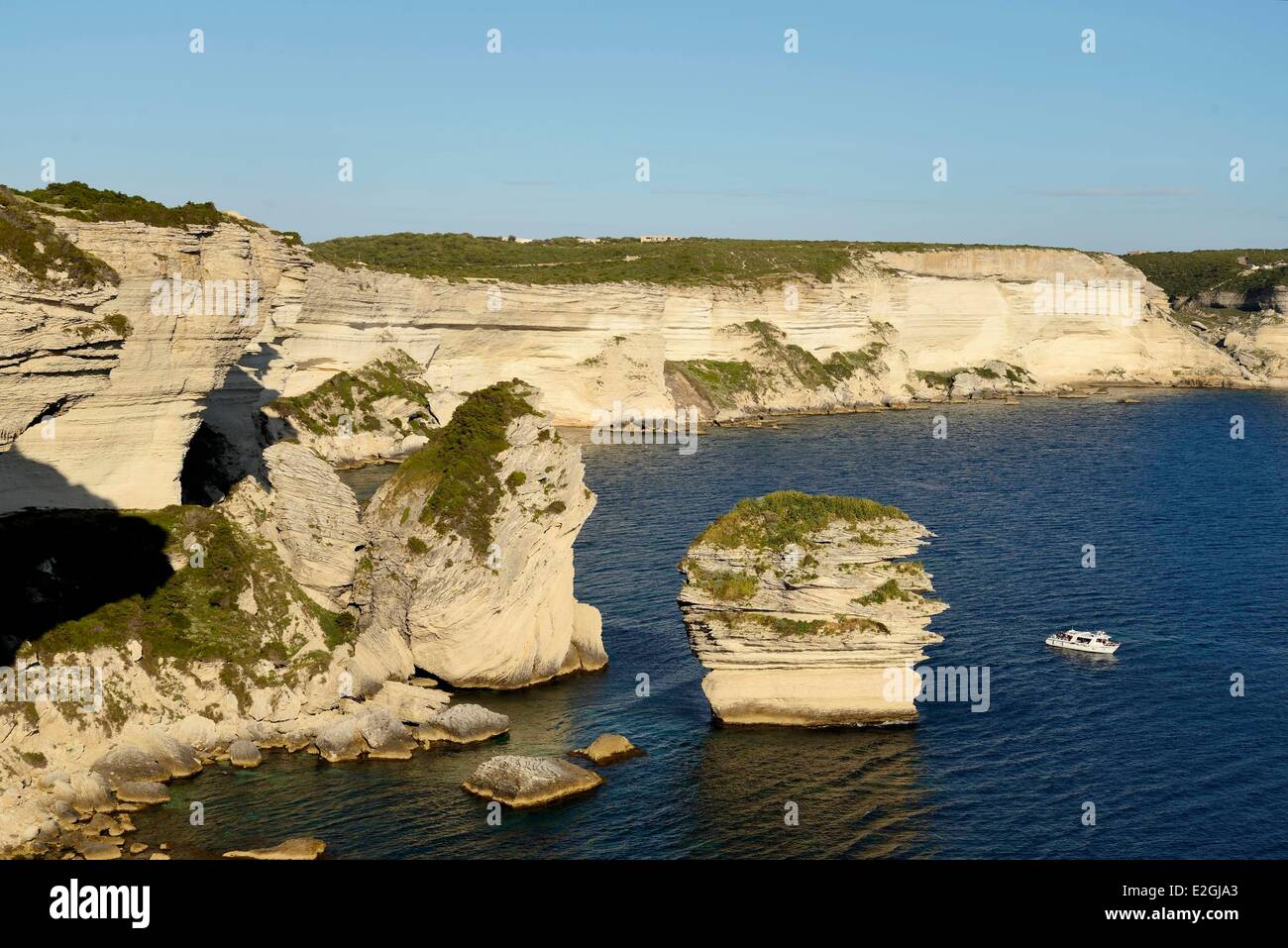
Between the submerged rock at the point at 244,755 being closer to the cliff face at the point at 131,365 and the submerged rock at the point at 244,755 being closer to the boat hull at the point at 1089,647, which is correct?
the cliff face at the point at 131,365

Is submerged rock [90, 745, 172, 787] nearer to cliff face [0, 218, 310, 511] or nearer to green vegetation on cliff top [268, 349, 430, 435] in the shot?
cliff face [0, 218, 310, 511]

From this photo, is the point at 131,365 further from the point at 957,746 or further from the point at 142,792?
the point at 957,746

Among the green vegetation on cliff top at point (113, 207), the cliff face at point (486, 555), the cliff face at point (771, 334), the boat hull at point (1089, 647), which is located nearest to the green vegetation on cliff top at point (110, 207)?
the green vegetation on cliff top at point (113, 207)

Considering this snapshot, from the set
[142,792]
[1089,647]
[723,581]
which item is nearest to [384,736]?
[142,792]

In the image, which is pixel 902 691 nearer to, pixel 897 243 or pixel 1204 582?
pixel 1204 582
